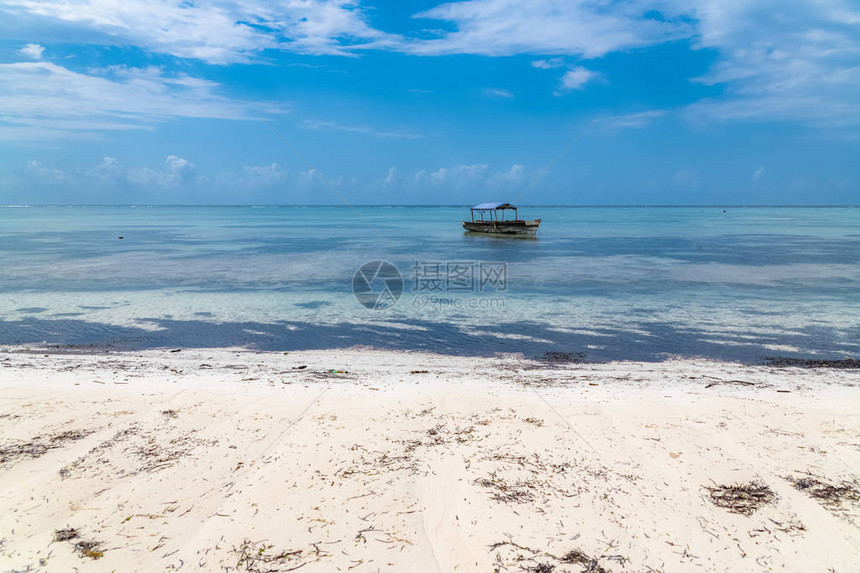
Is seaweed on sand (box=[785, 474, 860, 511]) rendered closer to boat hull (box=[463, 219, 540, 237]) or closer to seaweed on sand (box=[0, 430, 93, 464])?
seaweed on sand (box=[0, 430, 93, 464])

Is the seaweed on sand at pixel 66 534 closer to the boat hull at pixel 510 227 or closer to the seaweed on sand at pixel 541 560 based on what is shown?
the seaweed on sand at pixel 541 560

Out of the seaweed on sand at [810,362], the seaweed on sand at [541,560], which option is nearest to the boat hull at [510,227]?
the seaweed on sand at [810,362]

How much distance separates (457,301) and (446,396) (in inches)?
402

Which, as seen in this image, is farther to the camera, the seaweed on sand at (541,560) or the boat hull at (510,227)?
the boat hull at (510,227)

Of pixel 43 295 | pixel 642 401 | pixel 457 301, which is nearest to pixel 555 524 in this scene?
pixel 642 401

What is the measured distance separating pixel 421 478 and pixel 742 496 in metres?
2.75

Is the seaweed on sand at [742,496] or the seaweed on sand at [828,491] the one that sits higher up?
the seaweed on sand at [828,491]

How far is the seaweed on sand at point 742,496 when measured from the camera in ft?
12.7

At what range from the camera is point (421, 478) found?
14.1ft

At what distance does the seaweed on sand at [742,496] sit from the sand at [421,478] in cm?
3

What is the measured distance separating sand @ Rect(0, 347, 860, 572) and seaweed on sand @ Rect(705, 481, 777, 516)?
25 mm

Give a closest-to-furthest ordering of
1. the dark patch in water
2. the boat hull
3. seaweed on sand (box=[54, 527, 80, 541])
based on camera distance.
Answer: seaweed on sand (box=[54, 527, 80, 541]) → the dark patch in water → the boat hull

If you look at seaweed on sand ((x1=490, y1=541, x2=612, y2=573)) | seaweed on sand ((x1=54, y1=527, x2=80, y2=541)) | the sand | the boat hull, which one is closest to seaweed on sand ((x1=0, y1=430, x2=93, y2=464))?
the sand

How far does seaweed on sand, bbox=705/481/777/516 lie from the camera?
387cm
